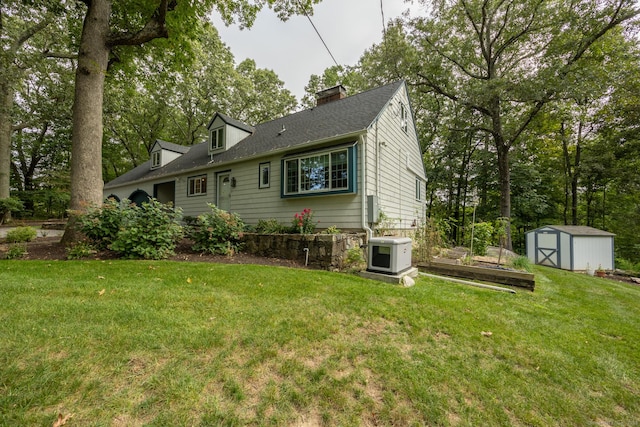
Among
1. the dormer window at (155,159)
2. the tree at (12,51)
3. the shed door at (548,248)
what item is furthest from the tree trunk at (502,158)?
the tree at (12,51)

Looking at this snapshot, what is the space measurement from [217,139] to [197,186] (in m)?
2.38

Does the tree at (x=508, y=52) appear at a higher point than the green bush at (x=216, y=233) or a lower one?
higher

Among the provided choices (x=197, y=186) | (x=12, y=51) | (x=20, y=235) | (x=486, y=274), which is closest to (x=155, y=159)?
(x=197, y=186)

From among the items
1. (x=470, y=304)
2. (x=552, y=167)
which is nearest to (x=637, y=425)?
(x=470, y=304)

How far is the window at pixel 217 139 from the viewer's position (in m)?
10.9

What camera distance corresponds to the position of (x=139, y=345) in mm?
1985

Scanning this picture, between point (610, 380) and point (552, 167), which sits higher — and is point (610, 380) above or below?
below

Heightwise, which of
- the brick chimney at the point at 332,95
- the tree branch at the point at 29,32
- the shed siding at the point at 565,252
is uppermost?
the tree branch at the point at 29,32

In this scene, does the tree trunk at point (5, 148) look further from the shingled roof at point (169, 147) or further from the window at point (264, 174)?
the window at point (264, 174)

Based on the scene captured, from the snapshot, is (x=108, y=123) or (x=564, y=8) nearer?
(x=564, y=8)

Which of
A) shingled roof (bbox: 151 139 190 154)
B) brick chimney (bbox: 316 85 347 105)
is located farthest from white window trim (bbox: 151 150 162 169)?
brick chimney (bbox: 316 85 347 105)

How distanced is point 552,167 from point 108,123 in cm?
2987

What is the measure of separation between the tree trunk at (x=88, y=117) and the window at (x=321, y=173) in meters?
4.90

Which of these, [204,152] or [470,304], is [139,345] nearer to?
[470,304]
